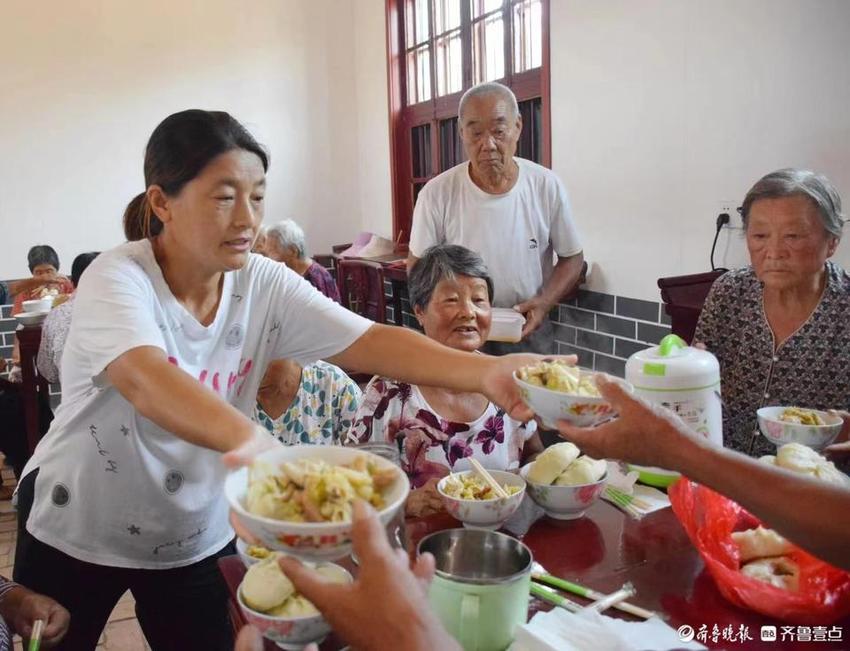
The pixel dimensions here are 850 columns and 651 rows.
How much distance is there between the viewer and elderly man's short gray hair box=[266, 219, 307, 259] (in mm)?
4535

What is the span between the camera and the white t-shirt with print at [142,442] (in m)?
1.36

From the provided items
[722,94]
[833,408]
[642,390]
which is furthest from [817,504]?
[722,94]

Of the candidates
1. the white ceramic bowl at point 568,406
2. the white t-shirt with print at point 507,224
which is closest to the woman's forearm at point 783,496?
the white ceramic bowl at point 568,406

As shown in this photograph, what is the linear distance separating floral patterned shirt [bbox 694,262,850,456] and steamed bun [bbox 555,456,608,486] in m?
0.73

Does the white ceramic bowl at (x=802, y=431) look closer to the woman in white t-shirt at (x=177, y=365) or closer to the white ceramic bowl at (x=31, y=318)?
the woman in white t-shirt at (x=177, y=365)

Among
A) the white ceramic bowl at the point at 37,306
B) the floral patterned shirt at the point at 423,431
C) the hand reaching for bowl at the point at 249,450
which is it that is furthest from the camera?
the white ceramic bowl at the point at 37,306

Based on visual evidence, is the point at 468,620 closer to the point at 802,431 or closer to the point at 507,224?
the point at 802,431

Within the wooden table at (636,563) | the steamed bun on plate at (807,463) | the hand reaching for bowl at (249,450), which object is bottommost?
the wooden table at (636,563)

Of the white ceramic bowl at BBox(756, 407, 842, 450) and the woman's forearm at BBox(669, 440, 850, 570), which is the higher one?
the woman's forearm at BBox(669, 440, 850, 570)

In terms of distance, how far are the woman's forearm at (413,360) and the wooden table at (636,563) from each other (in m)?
0.29

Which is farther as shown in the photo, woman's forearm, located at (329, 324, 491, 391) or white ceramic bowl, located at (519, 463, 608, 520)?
woman's forearm, located at (329, 324, 491, 391)

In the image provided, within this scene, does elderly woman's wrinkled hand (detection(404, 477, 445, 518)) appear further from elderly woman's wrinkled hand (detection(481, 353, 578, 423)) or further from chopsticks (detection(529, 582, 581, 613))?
chopsticks (detection(529, 582, 581, 613))

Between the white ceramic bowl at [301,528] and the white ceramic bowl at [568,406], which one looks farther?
the white ceramic bowl at [568,406]

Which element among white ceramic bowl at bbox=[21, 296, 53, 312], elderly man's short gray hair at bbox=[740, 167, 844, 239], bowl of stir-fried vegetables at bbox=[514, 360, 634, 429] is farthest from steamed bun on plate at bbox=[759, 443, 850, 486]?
white ceramic bowl at bbox=[21, 296, 53, 312]
